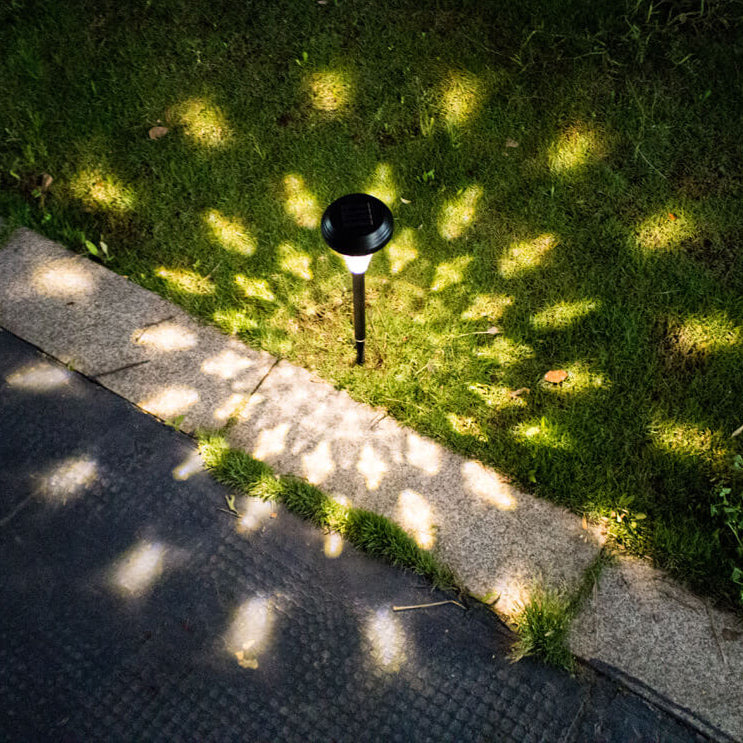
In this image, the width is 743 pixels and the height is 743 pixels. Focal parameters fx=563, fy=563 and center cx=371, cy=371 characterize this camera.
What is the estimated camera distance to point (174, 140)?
4047 mm

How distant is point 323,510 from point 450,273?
5.53ft

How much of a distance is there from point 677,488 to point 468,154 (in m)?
2.53

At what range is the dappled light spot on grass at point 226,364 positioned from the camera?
3.24m

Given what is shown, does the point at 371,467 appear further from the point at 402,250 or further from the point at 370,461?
the point at 402,250

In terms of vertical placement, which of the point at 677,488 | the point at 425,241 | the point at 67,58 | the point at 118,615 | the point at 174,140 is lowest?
the point at 677,488

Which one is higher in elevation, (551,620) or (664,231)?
(664,231)

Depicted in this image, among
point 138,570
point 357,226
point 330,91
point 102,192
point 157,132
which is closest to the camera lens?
point 357,226

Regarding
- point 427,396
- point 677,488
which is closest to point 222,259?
point 427,396

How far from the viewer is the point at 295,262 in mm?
3609

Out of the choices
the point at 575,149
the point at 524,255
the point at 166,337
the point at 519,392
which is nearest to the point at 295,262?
the point at 166,337

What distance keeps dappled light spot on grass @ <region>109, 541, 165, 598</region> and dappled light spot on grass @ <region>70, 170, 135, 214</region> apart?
230 cm

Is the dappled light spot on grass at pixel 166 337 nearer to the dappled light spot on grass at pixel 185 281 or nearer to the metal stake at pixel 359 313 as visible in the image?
the dappled light spot on grass at pixel 185 281

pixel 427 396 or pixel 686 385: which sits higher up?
pixel 427 396

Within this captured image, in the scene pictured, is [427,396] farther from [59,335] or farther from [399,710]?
[59,335]
